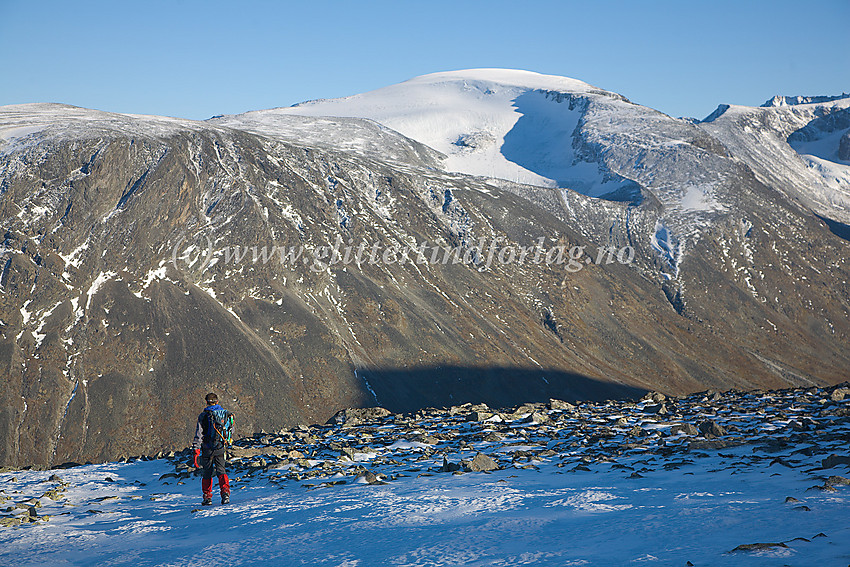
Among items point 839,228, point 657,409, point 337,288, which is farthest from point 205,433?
point 839,228

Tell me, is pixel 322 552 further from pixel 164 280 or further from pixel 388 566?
pixel 164 280

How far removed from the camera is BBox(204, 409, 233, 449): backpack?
1249 centimetres

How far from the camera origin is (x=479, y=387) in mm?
62219

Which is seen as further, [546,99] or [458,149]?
[546,99]

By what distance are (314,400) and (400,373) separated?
8.76m

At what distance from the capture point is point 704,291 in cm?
9325

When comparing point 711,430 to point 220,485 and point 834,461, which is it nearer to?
point 834,461

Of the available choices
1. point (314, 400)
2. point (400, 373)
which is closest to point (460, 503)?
point (314, 400)

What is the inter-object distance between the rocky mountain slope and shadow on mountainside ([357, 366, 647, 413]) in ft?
0.73

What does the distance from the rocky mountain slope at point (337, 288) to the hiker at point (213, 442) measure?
3976cm

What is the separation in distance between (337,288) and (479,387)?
18.9 m

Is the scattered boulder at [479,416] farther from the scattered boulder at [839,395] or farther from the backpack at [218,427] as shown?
the backpack at [218,427]

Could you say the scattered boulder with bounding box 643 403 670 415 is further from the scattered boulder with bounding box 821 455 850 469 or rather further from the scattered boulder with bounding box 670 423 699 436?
the scattered boulder with bounding box 821 455 850 469

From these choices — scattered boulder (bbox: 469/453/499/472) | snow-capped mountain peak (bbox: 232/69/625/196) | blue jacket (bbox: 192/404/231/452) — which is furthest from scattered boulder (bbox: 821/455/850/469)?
snow-capped mountain peak (bbox: 232/69/625/196)
